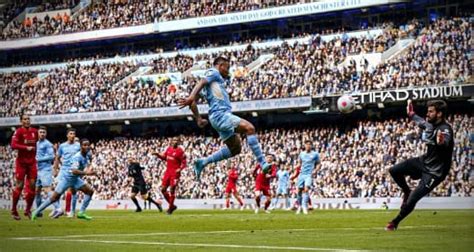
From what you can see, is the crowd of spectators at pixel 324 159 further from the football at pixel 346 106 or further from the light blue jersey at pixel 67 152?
the light blue jersey at pixel 67 152

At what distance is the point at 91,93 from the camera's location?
219ft

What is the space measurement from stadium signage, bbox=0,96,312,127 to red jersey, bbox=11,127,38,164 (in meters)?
29.1

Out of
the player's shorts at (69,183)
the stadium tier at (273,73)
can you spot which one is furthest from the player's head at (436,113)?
the stadium tier at (273,73)

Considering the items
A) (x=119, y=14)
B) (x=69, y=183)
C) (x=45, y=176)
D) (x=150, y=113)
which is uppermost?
(x=119, y=14)

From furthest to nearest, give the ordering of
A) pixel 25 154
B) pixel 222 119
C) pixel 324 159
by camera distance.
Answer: pixel 324 159 → pixel 25 154 → pixel 222 119

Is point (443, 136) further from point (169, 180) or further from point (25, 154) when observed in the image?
point (169, 180)

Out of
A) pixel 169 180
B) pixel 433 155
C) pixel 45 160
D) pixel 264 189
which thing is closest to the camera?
pixel 433 155

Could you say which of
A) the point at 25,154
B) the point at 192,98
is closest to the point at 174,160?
the point at 25,154

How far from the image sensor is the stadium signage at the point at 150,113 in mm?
54375

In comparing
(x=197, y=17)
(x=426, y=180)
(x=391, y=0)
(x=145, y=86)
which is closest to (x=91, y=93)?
(x=145, y=86)

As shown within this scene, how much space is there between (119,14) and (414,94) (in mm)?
30646

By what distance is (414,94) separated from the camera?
156ft

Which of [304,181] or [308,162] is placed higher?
[308,162]

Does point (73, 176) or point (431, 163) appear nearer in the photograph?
point (431, 163)
